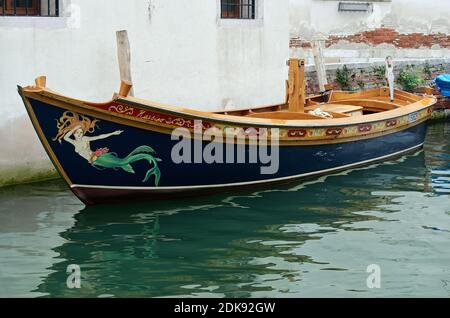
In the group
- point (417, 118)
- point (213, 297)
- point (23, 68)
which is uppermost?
point (23, 68)

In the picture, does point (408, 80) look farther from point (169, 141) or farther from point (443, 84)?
point (169, 141)

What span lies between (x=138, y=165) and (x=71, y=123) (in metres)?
0.78

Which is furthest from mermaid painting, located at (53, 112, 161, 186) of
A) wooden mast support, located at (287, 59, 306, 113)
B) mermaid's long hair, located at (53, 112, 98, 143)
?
wooden mast support, located at (287, 59, 306, 113)

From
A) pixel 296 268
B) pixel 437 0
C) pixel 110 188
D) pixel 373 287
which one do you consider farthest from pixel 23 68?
A: pixel 437 0

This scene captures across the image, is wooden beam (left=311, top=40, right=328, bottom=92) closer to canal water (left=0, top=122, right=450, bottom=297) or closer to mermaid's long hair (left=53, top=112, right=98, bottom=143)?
canal water (left=0, top=122, right=450, bottom=297)

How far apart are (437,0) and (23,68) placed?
10.7 meters

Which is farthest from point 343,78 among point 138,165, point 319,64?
point 138,165

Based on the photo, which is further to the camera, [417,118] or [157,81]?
[417,118]

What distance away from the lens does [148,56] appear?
10453 mm

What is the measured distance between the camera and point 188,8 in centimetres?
1083

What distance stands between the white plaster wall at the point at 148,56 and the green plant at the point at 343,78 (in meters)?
2.46

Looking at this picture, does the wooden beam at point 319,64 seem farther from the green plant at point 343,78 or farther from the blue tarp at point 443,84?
the blue tarp at point 443,84
